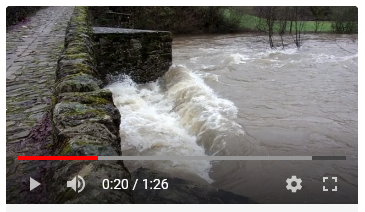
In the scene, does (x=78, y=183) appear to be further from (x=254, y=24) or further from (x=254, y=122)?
(x=254, y=24)

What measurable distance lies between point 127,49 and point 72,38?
9.07 feet

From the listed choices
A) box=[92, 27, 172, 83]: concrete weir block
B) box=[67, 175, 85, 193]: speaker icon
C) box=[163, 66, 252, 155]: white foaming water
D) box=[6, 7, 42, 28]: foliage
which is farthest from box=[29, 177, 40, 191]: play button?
box=[6, 7, 42, 28]: foliage

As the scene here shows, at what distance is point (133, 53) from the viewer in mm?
8469

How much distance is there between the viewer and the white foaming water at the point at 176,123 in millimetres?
4609

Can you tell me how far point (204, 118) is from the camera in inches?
231

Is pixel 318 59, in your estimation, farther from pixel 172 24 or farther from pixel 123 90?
pixel 172 24

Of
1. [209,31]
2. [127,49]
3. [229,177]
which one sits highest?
[209,31]

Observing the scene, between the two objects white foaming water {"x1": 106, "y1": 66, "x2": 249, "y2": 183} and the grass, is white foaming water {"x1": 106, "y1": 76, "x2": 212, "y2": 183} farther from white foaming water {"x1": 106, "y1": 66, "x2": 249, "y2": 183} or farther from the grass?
the grass

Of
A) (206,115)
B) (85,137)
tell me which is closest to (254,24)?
(206,115)

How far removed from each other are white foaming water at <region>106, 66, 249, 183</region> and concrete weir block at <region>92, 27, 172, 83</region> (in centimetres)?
34

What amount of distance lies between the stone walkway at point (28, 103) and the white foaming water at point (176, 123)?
1174 millimetres

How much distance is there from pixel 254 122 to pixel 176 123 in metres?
1.39

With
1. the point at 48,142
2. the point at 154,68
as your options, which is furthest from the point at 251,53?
the point at 48,142

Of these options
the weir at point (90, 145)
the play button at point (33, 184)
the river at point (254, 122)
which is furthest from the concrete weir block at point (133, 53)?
the play button at point (33, 184)
